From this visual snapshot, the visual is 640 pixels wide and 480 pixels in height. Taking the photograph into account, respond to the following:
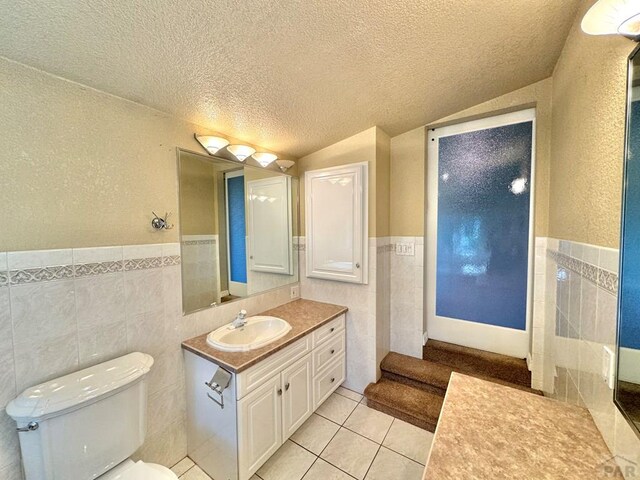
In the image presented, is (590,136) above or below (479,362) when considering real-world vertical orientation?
above

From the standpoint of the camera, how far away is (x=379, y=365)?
222cm

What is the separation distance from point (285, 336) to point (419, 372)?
127 centimetres

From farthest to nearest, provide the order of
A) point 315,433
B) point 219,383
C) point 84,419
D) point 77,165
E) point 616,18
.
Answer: point 315,433 → point 219,383 → point 77,165 → point 84,419 → point 616,18

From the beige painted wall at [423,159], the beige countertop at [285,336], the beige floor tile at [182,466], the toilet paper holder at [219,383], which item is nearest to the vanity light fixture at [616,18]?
the beige painted wall at [423,159]

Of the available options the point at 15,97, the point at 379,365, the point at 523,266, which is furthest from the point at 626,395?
the point at 15,97

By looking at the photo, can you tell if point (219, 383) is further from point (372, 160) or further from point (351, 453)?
point (372, 160)

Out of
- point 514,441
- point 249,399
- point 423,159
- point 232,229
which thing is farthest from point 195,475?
point 423,159

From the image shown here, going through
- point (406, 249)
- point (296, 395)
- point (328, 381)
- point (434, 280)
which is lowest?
point (328, 381)

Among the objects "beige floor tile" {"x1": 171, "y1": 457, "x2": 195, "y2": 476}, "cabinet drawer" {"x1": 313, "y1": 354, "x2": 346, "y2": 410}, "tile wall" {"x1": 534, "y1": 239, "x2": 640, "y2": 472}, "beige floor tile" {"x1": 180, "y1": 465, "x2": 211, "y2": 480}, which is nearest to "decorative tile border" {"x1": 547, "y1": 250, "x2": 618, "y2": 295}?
"tile wall" {"x1": 534, "y1": 239, "x2": 640, "y2": 472}

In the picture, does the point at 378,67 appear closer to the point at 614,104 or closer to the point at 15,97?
the point at 614,104

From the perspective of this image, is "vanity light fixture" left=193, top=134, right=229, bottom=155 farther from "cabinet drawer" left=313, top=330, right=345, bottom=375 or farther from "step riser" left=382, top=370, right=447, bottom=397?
"step riser" left=382, top=370, right=447, bottom=397

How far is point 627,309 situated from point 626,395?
0.24 m

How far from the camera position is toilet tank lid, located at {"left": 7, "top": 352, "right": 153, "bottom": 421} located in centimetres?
96

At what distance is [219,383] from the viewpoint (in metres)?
1.34
